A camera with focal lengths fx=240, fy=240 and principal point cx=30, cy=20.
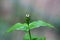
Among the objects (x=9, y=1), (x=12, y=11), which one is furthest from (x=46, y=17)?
(x=9, y=1)

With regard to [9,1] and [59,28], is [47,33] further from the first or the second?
[9,1]

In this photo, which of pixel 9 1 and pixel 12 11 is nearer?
pixel 12 11

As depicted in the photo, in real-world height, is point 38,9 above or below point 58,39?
above

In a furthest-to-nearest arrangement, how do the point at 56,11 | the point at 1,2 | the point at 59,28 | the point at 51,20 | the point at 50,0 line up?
the point at 1,2
the point at 50,0
the point at 56,11
the point at 51,20
the point at 59,28

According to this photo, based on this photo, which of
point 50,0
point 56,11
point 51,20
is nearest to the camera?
point 51,20

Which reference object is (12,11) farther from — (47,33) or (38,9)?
(47,33)

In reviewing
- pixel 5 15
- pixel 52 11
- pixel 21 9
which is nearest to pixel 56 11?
pixel 52 11
